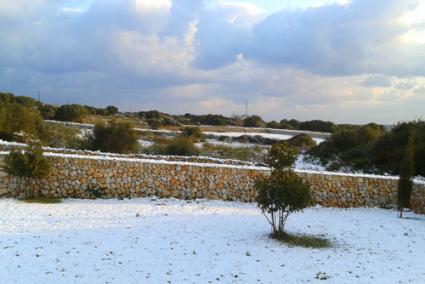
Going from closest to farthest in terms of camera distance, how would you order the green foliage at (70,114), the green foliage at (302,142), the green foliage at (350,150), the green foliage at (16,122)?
the green foliage at (16,122) → the green foliage at (350,150) → the green foliage at (302,142) → the green foliage at (70,114)

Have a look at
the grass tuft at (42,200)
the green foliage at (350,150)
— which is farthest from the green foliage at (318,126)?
the grass tuft at (42,200)

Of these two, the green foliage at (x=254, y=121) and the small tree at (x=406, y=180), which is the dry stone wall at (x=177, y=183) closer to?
the small tree at (x=406, y=180)

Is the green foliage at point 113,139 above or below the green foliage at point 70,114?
below

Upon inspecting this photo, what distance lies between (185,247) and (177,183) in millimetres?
6359

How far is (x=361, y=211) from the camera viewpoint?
1602cm

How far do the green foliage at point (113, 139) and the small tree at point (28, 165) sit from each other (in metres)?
11.0

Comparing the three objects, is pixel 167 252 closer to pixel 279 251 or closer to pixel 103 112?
pixel 279 251

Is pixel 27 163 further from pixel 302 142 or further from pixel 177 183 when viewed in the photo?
pixel 302 142

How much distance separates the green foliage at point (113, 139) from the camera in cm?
2584

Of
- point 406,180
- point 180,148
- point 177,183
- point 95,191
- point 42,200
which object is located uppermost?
point 180,148

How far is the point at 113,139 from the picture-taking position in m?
26.0

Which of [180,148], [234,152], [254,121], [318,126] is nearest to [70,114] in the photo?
[180,148]

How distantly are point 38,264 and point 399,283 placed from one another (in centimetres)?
657

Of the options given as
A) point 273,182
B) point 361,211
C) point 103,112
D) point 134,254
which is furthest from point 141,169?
point 103,112
